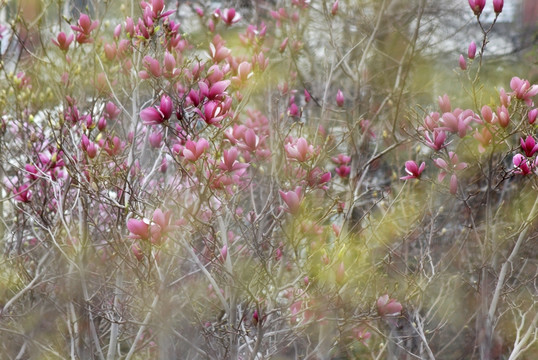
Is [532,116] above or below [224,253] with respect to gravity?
above

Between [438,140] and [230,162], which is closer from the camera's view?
[230,162]

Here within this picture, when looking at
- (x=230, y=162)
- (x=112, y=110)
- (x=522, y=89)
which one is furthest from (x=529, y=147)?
(x=112, y=110)

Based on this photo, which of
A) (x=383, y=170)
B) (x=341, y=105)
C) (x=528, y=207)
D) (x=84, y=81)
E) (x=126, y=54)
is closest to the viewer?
(x=126, y=54)

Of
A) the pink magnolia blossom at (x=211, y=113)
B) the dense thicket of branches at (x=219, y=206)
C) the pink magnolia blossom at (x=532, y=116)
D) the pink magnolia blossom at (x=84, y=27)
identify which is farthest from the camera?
the pink magnolia blossom at (x=84, y=27)

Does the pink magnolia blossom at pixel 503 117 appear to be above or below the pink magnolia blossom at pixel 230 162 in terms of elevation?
below

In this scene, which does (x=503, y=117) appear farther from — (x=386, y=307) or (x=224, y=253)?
(x=224, y=253)

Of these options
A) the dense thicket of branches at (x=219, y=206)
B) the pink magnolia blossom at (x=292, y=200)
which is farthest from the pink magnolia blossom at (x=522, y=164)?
the pink magnolia blossom at (x=292, y=200)

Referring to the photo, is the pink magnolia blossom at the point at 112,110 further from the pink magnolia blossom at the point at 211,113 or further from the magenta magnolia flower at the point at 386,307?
the magenta magnolia flower at the point at 386,307

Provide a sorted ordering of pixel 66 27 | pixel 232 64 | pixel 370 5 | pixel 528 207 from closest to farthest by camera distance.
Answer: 1. pixel 232 64
2. pixel 528 207
3. pixel 370 5
4. pixel 66 27

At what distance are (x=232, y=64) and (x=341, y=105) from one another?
3.30 feet

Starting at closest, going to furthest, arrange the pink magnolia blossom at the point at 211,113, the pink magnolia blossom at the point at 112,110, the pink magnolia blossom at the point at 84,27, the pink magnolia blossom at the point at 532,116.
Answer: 1. the pink magnolia blossom at the point at 211,113
2. the pink magnolia blossom at the point at 532,116
3. the pink magnolia blossom at the point at 84,27
4. the pink magnolia blossom at the point at 112,110

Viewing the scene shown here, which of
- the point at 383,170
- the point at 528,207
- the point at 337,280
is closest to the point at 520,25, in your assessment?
the point at 383,170

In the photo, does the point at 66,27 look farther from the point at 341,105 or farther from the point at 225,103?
the point at 225,103

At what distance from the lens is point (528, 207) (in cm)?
461
